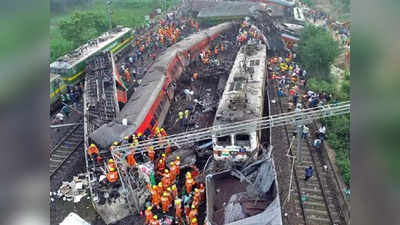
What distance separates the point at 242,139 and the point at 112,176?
201 inches

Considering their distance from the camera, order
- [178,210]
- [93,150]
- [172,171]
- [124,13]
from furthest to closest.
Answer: [124,13], [93,150], [172,171], [178,210]

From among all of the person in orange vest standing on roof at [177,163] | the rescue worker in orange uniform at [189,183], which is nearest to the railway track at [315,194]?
the rescue worker in orange uniform at [189,183]

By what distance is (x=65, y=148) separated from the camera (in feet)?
55.5

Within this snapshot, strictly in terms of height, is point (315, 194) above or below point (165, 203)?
below

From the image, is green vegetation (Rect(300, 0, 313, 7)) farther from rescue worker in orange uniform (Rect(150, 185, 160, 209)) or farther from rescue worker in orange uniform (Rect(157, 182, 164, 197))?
rescue worker in orange uniform (Rect(150, 185, 160, 209))

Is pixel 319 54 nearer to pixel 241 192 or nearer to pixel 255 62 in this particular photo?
pixel 255 62

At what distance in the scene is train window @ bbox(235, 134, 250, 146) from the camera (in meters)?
12.1

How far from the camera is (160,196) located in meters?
12.1

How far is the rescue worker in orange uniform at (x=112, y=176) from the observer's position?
12.2 m

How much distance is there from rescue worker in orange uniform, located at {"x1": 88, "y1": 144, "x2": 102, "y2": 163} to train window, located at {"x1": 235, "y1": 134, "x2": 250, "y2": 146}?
223 inches

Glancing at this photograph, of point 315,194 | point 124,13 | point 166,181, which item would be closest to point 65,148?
point 166,181
